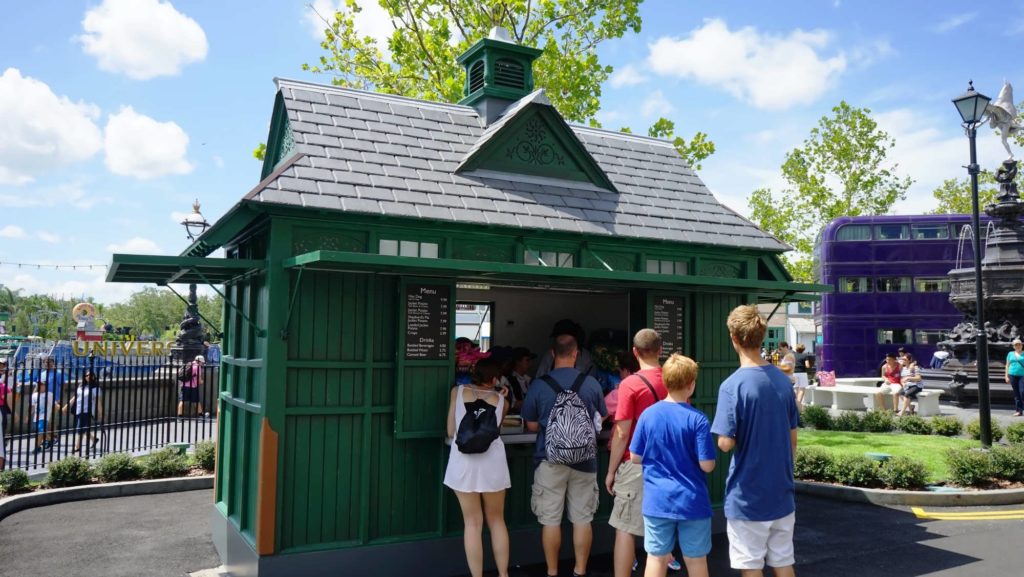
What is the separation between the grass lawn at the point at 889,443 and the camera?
1155 centimetres

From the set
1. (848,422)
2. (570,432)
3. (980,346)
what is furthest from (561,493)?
(848,422)

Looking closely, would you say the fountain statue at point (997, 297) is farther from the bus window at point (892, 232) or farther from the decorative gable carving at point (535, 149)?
the decorative gable carving at point (535, 149)

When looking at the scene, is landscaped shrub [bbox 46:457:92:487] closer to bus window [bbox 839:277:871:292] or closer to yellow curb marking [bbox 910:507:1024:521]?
yellow curb marking [bbox 910:507:1024:521]

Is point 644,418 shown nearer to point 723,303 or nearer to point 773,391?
point 773,391

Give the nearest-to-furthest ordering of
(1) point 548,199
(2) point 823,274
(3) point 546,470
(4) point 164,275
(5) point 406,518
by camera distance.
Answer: (3) point 546,470 → (5) point 406,518 → (4) point 164,275 → (1) point 548,199 → (2) point 823,274

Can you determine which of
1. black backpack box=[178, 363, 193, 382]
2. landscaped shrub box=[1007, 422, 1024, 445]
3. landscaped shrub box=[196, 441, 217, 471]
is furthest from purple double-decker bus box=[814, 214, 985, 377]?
landscaped shrub box=[196, 441, 217, 471]

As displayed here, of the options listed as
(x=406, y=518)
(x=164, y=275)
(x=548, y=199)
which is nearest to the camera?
(x=406, y=518)

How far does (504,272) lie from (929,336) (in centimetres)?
2966

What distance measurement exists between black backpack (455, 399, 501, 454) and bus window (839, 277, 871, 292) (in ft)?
90.8

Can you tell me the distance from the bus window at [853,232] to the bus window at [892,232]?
0.45 meters

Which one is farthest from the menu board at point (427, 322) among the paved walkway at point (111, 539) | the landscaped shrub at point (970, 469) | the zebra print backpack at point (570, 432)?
the landscaped shrub at point (970, 469)

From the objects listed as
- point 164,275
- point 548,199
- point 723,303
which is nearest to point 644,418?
point 548,199

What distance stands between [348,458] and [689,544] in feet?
9.64

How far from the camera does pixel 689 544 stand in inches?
177
